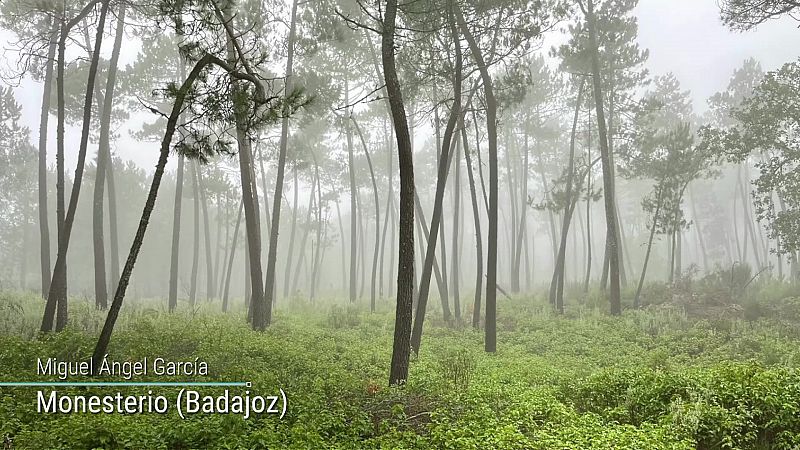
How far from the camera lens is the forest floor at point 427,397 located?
5016 mm

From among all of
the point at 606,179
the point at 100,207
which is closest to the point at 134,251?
the point at 100,207

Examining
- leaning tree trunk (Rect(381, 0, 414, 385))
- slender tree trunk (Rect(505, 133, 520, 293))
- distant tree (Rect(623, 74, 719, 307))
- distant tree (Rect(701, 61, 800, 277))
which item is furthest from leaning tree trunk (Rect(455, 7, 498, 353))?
slender tree trunk (Rect(505, 133, 520, 293))

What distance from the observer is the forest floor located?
5.02 m

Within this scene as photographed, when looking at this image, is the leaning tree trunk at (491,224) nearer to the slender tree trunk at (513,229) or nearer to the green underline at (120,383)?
the green underline at (120,383)

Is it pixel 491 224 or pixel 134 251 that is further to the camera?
pixel 491 224

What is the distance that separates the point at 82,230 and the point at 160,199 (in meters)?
7.54

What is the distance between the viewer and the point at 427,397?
6738mm

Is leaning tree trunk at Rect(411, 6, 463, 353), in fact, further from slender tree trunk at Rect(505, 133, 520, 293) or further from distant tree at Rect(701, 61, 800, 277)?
slender tree trunk at Rect(505, 133, 520, 293)

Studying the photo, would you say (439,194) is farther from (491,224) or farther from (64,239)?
(64,239)

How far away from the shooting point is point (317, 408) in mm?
6078

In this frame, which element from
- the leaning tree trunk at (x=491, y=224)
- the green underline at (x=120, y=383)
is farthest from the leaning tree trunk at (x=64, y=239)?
the leaning tree trunk at (x=491, y=224)

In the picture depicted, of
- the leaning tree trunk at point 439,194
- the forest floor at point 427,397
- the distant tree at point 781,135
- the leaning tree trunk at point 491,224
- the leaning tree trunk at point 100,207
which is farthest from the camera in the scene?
the distant tree at point 781,135

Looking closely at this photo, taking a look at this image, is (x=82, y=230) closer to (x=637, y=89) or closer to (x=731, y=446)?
(x=637, y=89)

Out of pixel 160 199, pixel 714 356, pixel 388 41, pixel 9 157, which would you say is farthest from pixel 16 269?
pixel 714 356
